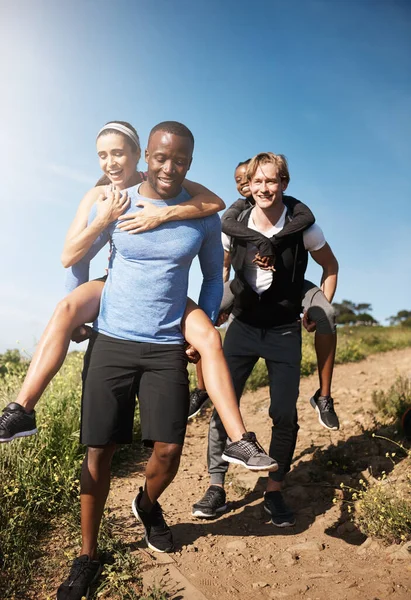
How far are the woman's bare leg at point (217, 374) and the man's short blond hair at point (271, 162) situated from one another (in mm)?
1492

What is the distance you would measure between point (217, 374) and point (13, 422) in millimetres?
1212

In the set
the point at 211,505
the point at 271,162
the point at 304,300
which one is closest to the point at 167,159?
the point at 271,162

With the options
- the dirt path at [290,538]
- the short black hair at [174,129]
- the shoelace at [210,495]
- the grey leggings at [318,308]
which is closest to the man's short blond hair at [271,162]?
the grey leggings at [318,308]

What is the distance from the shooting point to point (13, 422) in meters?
3.26

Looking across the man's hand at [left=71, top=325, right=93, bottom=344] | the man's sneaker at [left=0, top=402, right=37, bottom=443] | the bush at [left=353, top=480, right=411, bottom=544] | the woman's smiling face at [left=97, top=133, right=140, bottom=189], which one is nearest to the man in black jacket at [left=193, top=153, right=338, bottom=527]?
the bush at [left=353, top=480, right=411, bottom=544]

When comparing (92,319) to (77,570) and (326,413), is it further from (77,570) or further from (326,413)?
(326,413)

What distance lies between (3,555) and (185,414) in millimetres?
1671

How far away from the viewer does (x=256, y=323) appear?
472 cm

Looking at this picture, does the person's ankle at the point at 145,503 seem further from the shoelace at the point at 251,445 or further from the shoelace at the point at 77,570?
the shoelace at the point at 251,445

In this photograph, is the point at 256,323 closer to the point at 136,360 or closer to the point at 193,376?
the point at 136,360

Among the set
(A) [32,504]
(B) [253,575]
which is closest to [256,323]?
(B) [253,575]

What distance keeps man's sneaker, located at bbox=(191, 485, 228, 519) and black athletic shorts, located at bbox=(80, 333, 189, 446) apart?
4.88ft

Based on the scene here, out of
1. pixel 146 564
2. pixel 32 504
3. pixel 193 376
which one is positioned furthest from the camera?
pixel 193 376

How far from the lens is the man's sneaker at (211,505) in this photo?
4836 millimetres
